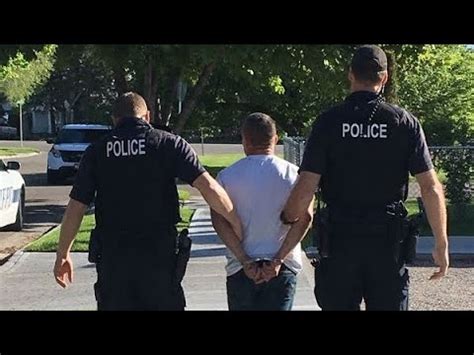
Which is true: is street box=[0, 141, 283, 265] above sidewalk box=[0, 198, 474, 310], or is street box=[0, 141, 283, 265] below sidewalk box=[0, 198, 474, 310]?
below

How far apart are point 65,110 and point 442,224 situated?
5845cm

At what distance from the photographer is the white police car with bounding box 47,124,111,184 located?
24.8 meters

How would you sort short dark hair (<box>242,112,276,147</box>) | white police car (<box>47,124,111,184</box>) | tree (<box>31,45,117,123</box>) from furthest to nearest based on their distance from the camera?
tree (<box>31,45,117,123</box>)
white police car (<box>47,124,111,184</box>)
short dark hair (<box>242,112,276,147</box>)

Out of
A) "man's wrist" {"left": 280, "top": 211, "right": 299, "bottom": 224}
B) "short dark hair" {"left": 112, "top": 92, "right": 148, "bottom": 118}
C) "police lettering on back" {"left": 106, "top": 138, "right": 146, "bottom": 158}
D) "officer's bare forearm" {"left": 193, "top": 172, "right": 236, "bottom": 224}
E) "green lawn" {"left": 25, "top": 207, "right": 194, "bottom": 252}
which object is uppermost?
"short dark hair" {"left": 112, "top": 92, "right": 148, "bottom": 118}

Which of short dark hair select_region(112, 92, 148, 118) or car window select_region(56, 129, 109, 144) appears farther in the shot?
car window select_region(56, 129, 109, 144)

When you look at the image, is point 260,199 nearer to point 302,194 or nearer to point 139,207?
point 302,194

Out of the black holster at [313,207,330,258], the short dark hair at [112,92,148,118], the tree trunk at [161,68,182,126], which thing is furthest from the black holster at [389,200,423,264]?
the tree trunk at [161,68,182,126]

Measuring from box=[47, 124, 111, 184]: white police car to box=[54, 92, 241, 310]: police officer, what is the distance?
19558mm

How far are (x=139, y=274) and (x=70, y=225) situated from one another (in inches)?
19.5

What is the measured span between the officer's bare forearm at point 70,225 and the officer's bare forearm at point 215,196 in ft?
2.29

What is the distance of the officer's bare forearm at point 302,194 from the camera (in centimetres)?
483

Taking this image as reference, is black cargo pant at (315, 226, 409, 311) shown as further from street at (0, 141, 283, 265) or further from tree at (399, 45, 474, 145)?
tree at (399, 45, 474, 145)

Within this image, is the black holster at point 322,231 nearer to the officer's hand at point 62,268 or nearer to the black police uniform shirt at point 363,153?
the black police uniform shirt at point 363,153
